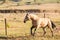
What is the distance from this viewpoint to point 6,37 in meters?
6.21

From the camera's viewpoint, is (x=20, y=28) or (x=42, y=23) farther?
(x=20, y=28)

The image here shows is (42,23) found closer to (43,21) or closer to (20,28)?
(43,21)

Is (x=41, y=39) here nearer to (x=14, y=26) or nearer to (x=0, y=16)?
(x=14, y=26)

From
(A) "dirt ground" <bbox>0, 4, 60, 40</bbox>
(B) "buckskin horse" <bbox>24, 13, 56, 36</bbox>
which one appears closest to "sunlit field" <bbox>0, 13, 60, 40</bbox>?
(A) "dirt ground" <bbox>0, 4, 60, 40</bbox>

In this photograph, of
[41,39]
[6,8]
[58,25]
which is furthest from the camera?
[6,8]

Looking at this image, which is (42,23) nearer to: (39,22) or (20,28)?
(39,22)

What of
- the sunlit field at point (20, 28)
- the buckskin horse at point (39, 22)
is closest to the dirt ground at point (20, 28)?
the sunlit field at point (20, 28)

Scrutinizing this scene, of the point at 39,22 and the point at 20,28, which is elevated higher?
the point at 39,22

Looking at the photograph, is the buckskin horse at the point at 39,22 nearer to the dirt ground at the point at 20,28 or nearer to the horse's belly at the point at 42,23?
the horse's belly at the point at 42,23

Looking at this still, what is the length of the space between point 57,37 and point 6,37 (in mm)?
1439

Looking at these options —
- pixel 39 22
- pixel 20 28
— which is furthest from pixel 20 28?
pixel 39 22

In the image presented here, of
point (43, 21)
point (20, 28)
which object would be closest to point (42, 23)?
point (43, 21)

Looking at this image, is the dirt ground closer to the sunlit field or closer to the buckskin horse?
→ the sunlit field

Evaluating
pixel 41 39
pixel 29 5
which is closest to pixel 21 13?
pixel 29 5
